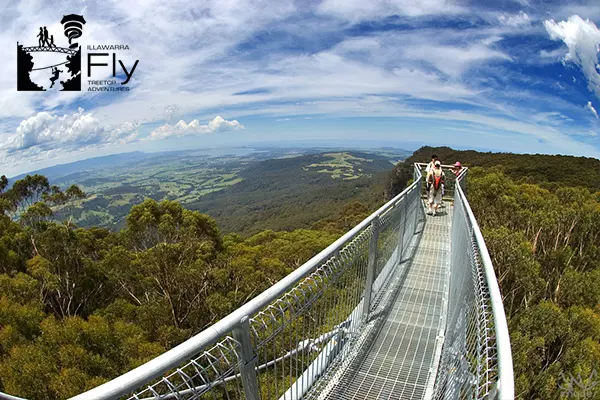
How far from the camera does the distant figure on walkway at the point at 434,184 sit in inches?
414

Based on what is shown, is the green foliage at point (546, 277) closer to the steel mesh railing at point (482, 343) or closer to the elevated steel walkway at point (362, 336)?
the elevated steel walkway at point (362, 336)

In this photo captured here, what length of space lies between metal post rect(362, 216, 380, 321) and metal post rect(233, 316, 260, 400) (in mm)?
2650

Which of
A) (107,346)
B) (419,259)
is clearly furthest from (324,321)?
(107,346)

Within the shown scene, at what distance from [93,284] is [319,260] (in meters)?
15.2

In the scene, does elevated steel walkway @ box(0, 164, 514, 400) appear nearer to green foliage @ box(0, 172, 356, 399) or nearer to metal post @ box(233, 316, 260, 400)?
metal post @ box(233, 316, 260, 400)

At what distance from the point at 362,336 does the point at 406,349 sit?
1.78 ft

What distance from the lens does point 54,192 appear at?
1823 centimetres

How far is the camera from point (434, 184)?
1062 centimetres

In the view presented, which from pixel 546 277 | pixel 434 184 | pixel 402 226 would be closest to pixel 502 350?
pixel 402 226

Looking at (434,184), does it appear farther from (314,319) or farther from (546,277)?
(546,277)

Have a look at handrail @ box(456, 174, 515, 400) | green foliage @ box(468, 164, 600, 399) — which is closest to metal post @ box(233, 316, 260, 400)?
handrail @ box(456, 174, 515, 400)

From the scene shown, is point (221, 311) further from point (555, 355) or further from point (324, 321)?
point (555, 355)

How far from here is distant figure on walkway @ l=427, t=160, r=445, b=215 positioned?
10.5 m

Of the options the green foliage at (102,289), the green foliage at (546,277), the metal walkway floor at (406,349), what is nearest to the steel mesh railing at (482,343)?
the metal walkway floor at (406,349)
